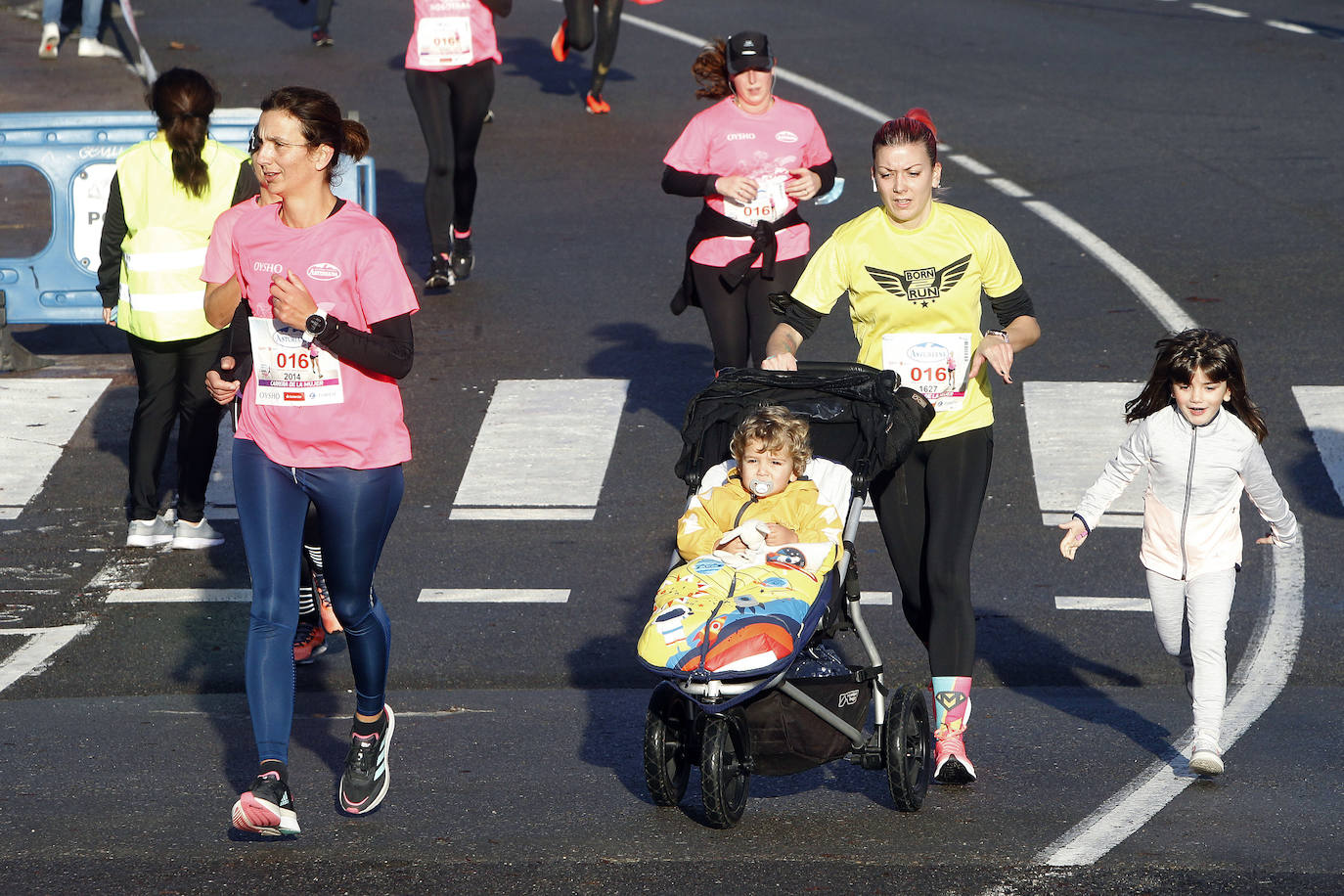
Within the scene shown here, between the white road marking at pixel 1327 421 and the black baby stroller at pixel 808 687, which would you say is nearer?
the black baby stroller at pixel 808 687

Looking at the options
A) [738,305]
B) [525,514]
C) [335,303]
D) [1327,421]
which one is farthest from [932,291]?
[1327,421]

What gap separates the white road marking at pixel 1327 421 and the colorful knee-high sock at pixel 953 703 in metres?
4.32

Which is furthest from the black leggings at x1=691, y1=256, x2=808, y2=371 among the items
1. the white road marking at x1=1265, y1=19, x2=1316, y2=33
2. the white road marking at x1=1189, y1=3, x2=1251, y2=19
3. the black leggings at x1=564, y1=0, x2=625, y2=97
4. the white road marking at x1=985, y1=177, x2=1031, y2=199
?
the white road marking at x1=1189, y1=3, x2=1251, y2=19

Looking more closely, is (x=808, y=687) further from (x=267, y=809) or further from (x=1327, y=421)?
(x=1327, y=421)

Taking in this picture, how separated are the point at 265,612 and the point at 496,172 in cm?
1189

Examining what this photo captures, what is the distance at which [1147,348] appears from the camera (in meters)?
12.8

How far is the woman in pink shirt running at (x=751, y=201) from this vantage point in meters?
10.1

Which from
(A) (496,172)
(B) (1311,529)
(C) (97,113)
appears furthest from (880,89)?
(B) (1311,529)

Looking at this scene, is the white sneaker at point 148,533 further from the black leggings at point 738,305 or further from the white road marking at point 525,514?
the black leggings at point 738,305

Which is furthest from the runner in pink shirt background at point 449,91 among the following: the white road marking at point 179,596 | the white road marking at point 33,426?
the white road marking at point 179,596

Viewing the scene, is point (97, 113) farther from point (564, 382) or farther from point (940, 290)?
point (940, 290)

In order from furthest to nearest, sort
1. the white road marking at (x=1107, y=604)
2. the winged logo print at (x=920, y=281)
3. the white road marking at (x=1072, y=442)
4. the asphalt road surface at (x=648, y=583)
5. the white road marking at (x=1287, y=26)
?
the white road marking at (x=1287, y=26) → the white road marking at (x=1072, y=442) → the white road marking at (x=1107, y=604) → the winged logo print at (x=920, y=281) → the asphalt road surface at (x=648, y=583)

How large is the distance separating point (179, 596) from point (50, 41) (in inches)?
563

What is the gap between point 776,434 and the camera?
6.78 meters
